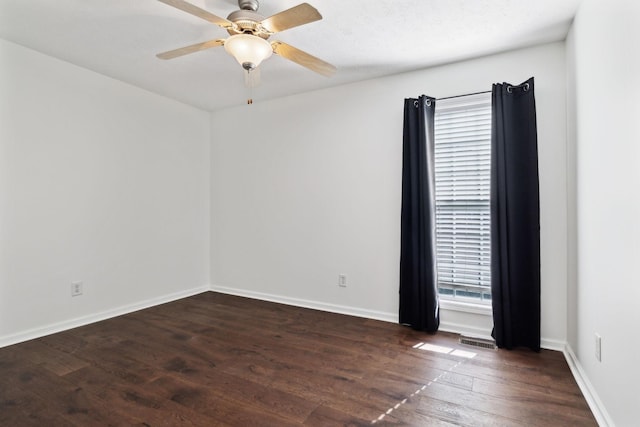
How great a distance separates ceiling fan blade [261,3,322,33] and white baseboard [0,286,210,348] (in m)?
3.14

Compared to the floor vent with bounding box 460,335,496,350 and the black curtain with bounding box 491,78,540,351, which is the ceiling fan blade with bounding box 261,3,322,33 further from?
the floor vent with bounding box 460,335,496,350

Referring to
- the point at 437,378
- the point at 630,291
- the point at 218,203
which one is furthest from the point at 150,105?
the point at 630,291

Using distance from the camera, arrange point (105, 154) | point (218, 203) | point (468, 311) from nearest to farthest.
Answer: point (468, 311), point (105, 154), point (218, 203)

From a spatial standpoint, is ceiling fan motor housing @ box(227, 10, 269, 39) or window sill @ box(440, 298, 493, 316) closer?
ceiling fan motor housing @ box(227, 10, 269, 39)

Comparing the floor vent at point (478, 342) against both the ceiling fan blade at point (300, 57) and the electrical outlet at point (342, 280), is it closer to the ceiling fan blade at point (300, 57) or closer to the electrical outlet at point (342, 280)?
the electrical outlet at point (342, 280)

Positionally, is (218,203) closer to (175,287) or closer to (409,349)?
(175,287)

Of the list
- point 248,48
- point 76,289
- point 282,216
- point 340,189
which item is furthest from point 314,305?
point 248,48

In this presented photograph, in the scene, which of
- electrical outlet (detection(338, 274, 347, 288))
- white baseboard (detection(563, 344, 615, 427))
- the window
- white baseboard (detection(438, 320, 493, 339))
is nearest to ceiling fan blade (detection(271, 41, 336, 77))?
the window

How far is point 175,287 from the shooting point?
4.14 metres

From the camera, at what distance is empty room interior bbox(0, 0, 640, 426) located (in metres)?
1.81

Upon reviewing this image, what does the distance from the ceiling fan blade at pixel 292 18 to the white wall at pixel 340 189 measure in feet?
5.54

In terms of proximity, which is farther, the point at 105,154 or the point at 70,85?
the point at 105,154

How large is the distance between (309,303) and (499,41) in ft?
10.1

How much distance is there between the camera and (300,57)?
2244mm
